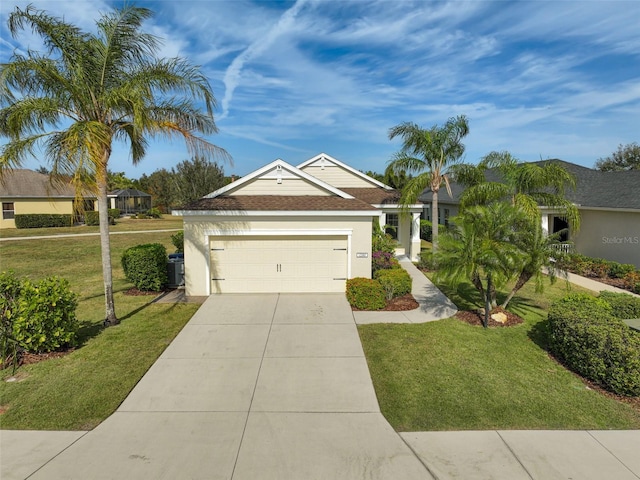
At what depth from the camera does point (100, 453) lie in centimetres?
484

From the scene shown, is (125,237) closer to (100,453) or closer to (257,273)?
(257,273)

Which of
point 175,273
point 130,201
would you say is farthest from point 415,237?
point 130,201

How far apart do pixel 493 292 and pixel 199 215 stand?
8956mm

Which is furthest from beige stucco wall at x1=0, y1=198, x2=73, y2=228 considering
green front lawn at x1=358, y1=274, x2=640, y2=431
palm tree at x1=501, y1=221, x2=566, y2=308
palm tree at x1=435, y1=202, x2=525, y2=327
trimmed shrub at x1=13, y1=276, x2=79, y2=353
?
palm tree at x1=501, y1=221, x2=566, y2=308

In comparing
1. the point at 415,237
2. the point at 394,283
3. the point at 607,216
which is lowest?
the point at 394,283

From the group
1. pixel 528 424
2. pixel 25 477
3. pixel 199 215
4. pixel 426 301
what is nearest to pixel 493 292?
pixel 426 301

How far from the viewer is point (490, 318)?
9742mm

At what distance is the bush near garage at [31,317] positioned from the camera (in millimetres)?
7195

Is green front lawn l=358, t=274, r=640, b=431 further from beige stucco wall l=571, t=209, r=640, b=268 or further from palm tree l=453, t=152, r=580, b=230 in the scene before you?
beige stucco wall l=571, t=209, r=640, b=268

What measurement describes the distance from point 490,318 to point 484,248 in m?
2.29

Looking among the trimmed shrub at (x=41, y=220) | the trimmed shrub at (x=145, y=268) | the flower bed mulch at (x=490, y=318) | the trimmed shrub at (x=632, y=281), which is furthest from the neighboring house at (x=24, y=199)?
the trimmed shrub at (x=632, y=281)

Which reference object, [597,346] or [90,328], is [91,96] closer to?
[90,328]

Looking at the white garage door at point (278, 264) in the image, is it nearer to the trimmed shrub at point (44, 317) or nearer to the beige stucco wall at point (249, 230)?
the beige stucco wall at point (249, 230)

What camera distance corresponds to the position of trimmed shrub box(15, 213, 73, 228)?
31250 millimetres
